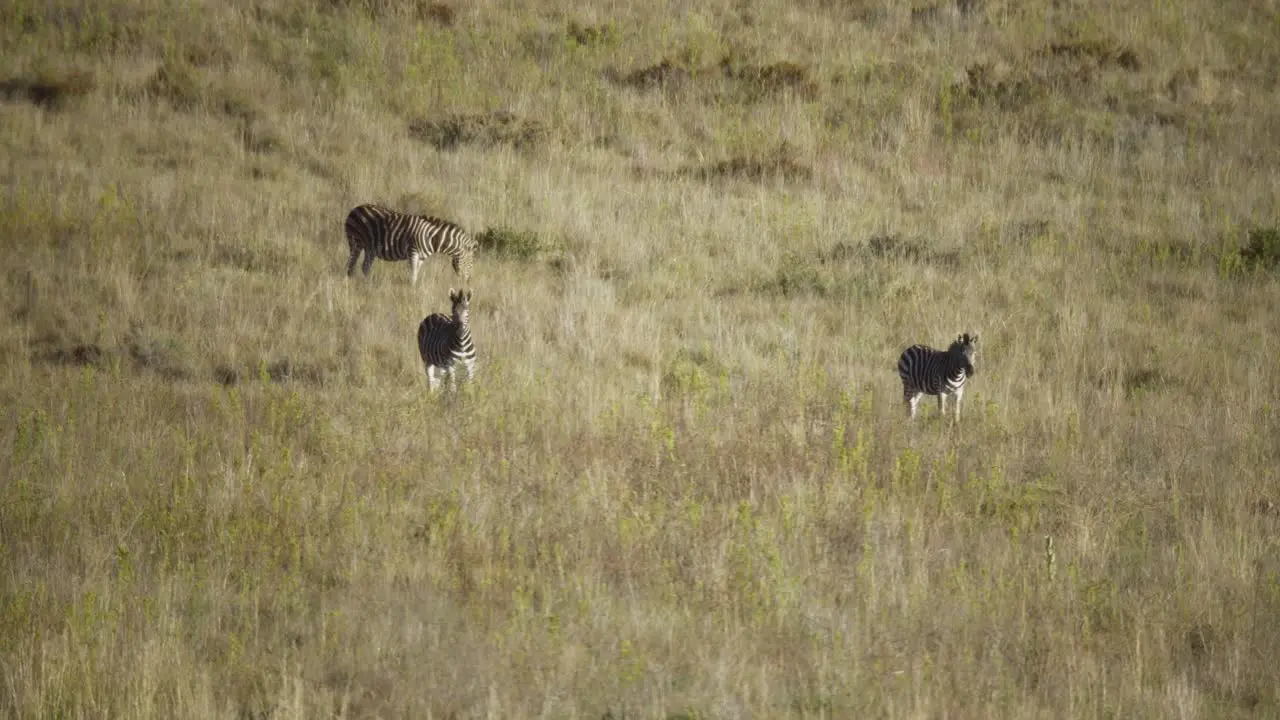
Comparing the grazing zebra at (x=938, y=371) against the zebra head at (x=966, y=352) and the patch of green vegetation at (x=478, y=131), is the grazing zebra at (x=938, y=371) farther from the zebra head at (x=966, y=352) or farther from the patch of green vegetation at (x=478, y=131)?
the patch of green vegetation at (x=478, y=131)

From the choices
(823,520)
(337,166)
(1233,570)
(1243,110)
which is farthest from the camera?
(1243,110)

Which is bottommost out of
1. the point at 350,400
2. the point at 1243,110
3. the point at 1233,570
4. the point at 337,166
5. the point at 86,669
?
the point at 86,669

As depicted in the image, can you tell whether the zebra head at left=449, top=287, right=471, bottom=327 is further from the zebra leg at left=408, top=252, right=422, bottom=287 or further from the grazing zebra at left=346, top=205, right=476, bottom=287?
the zebra leg at left=408, top=252, right=422, bottom=287

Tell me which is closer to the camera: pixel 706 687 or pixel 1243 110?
pixel 706 687

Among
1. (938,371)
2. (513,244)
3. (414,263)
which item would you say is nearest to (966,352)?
(938,371)

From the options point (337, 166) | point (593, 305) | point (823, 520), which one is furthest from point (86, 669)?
point (337, 166)

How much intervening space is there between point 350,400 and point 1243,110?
15919 mm

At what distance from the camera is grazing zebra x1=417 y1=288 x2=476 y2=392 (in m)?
9.61

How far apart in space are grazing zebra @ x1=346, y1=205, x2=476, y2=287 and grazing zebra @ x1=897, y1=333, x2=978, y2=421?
16.2ft

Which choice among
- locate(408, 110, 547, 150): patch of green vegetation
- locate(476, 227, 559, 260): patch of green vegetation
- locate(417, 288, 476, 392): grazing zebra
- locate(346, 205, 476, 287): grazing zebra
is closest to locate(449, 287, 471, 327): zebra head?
locate(417, 288, 476, 392): grazing zebra

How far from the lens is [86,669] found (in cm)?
527

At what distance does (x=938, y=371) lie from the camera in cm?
947

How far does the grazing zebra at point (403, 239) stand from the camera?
13008mm

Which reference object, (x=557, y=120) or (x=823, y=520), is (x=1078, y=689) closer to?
(x=823, y=520)
